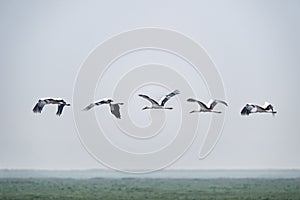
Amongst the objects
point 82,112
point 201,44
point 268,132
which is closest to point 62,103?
point 82,112

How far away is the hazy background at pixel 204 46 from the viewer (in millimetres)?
5379

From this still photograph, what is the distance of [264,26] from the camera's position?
5406mm

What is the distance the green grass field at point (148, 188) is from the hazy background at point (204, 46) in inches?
4.8

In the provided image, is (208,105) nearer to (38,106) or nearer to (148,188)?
(148,188)

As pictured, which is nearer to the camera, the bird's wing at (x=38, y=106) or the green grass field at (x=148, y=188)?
the green grass field at (x=148, y=188)

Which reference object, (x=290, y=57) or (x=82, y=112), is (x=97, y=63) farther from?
(x=290, y=57)

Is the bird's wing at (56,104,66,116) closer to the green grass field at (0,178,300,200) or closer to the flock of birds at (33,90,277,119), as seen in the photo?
the flock of birds at (33,90,277,119)

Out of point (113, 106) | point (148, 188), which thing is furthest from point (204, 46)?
point (148, 188)

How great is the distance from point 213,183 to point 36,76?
1.50 m

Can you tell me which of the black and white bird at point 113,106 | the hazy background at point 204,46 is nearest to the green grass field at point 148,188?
the hazy background at point 204,46

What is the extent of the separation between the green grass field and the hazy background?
0.40 feet

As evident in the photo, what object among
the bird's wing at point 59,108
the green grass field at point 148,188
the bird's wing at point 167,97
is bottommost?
the green grass field at point 148,188

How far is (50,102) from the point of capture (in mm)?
5387

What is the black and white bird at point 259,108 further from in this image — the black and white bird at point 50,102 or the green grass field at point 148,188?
the black and white bird at point 50,102
